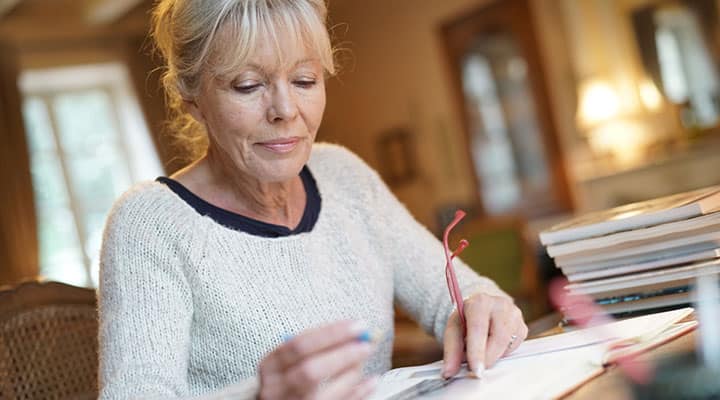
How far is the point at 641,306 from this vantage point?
4.34ft

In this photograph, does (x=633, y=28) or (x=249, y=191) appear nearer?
(x=249, y=191)

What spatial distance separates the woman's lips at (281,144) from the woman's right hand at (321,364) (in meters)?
0.57

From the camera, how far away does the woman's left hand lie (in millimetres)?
1109

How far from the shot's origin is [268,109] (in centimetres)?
137

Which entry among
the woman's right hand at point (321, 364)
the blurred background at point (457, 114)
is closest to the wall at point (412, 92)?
the blurred background at point (457, 114)

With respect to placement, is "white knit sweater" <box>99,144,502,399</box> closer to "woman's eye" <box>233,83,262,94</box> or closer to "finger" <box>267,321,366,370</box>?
"woman's eye" <box>233,83,262,94</box>

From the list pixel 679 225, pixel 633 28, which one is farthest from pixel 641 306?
pixel 633 28

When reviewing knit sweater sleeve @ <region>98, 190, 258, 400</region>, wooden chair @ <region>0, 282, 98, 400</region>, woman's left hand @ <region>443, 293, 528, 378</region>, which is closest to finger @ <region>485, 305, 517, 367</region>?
woman's left hand @ <region>443, 293, 528, 378</region>

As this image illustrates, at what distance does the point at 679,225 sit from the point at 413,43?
22.1ft

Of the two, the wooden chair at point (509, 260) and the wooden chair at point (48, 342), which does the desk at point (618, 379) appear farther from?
the wooden chair at point (509, 260)

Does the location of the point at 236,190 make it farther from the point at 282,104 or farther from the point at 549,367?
the point at 549,367

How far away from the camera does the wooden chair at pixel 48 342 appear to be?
4.92 feet

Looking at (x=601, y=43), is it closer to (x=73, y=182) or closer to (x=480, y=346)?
(x=73, y=182)

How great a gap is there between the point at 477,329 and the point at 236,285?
45 cm
